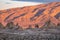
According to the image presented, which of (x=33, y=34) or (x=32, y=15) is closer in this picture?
(x=33, y=34)

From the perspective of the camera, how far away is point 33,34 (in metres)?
2.42

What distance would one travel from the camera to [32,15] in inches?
103

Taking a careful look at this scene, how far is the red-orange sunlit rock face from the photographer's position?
2.45 meters

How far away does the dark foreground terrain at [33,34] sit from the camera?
2.38 meters

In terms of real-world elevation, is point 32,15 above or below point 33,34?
above

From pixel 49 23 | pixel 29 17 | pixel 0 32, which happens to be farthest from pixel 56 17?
pixel 0 32

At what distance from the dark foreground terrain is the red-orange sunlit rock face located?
0.25ft

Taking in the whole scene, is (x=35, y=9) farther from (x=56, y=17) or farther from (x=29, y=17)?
(x=56, y=17)

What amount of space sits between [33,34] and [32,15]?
314 millimetres

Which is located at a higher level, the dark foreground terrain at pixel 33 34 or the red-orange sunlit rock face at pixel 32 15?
the red-orange sunlit rock face at pixel 32 15

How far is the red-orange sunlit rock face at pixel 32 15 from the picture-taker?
2.45 metres

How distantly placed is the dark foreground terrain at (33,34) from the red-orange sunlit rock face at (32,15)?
77mm

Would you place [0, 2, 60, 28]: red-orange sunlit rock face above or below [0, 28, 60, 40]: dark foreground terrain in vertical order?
above

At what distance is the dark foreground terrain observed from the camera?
2.38 meters
